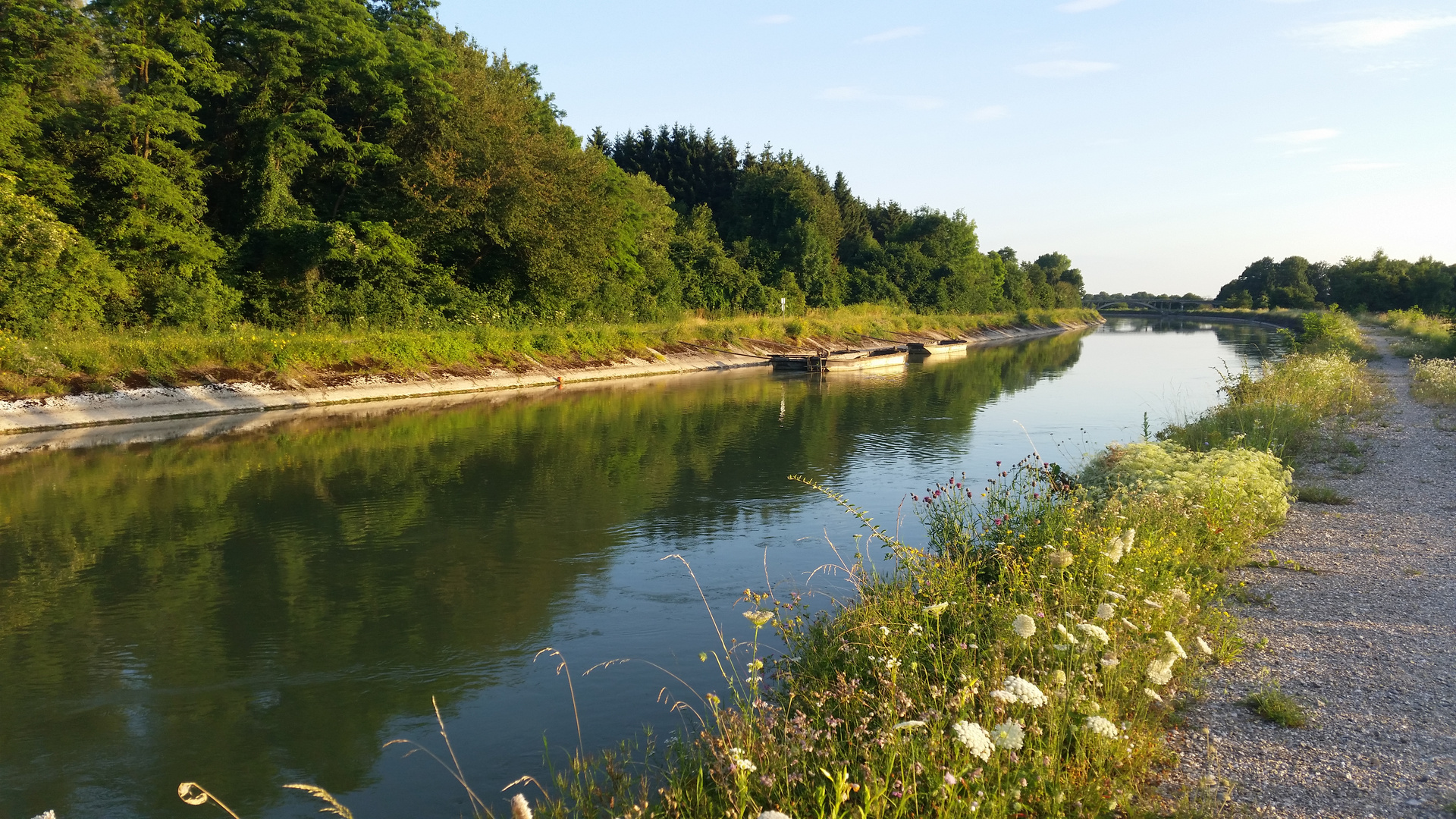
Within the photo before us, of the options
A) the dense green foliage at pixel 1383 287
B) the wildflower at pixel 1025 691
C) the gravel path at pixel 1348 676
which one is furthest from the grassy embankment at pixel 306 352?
the dense green foliage at pixel 1383 287

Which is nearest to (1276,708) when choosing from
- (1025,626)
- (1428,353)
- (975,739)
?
(1025,626)

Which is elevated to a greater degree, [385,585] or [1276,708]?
[1276,708]

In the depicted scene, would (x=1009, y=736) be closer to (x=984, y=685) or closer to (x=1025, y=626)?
(x=1025, y=626)

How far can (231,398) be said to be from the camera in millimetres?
25453

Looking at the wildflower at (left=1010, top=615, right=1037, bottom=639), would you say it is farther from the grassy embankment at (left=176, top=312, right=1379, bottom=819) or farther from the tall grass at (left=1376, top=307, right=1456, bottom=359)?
the tall grass at (left=1376, top=307, right=1456, bottom=359)

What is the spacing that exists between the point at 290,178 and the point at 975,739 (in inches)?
1445

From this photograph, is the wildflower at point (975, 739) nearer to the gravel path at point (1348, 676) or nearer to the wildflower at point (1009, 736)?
the wildflower at point (1009, 736)

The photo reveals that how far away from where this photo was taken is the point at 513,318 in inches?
1567

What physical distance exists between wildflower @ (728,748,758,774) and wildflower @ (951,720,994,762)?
0.94 m

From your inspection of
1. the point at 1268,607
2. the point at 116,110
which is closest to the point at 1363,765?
the point at 1268,607

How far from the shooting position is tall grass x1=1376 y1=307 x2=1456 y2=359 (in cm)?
3691

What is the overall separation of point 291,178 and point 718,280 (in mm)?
30490

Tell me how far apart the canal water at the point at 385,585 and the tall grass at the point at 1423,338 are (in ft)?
69.1

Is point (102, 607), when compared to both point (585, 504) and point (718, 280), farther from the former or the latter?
point (718, 280)
